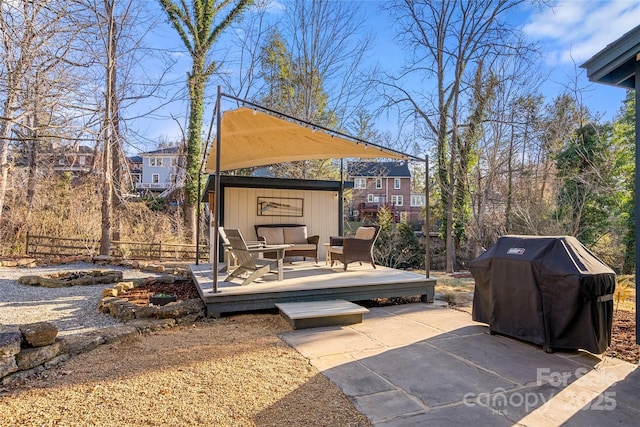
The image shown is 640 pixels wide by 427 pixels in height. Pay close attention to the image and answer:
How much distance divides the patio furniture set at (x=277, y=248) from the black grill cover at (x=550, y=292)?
2882mm

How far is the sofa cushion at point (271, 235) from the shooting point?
8242 millimetres

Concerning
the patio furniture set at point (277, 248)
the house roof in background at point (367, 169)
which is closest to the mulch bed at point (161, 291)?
the patio furniture set at point (277, 248)

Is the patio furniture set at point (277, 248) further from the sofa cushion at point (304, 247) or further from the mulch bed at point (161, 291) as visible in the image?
the mulch bed at point (161, 291)

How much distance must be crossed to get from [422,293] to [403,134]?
9552mm

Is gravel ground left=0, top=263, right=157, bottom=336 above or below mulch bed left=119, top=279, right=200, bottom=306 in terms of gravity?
below

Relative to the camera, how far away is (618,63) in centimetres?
323

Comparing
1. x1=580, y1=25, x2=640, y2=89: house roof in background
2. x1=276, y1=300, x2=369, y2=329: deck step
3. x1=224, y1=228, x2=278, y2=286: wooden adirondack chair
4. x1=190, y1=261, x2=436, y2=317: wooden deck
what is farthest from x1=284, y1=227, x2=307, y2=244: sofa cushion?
x1=580, y1=25, x2=640, y2=89: house roof in background

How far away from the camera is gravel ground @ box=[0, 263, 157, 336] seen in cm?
467

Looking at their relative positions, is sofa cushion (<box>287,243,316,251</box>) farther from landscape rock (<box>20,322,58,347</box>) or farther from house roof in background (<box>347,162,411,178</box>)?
house roof in background (<box>347,162,411,178</box>)

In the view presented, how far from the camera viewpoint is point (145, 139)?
8141 millimetres

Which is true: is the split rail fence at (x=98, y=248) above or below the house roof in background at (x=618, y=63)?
below

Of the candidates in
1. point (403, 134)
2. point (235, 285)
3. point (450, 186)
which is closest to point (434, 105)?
point (403, 134)

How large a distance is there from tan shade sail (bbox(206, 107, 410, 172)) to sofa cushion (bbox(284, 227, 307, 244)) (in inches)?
62.5

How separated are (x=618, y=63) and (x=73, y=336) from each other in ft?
17.7
